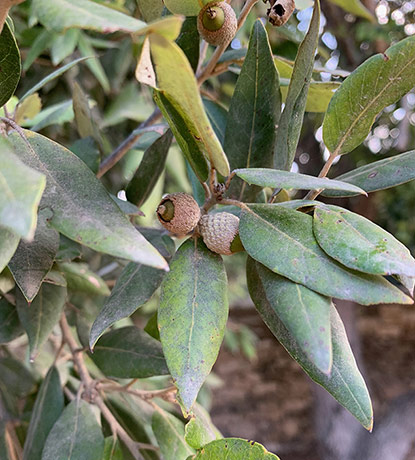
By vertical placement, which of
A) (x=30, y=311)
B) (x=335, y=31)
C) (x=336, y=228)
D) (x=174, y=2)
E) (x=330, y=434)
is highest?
(x=174, y=2)

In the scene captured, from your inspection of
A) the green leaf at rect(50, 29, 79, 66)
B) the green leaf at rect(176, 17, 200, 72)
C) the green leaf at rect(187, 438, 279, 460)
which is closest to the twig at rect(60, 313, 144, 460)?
the green leaf at rect(187, 438, 279, 460)

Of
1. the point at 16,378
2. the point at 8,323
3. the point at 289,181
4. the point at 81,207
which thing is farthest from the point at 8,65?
the point at 16,378

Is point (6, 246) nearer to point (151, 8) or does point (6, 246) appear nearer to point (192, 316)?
point (192, 316)

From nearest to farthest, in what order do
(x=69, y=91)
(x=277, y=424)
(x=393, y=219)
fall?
(x=69, y=91)
(x=393, y=219)
(x=277, y=424)

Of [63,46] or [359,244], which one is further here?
[63,46]

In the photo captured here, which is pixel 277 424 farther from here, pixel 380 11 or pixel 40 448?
pixel 40 448

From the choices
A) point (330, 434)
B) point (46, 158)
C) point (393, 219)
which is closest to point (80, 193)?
point (46, 158)
